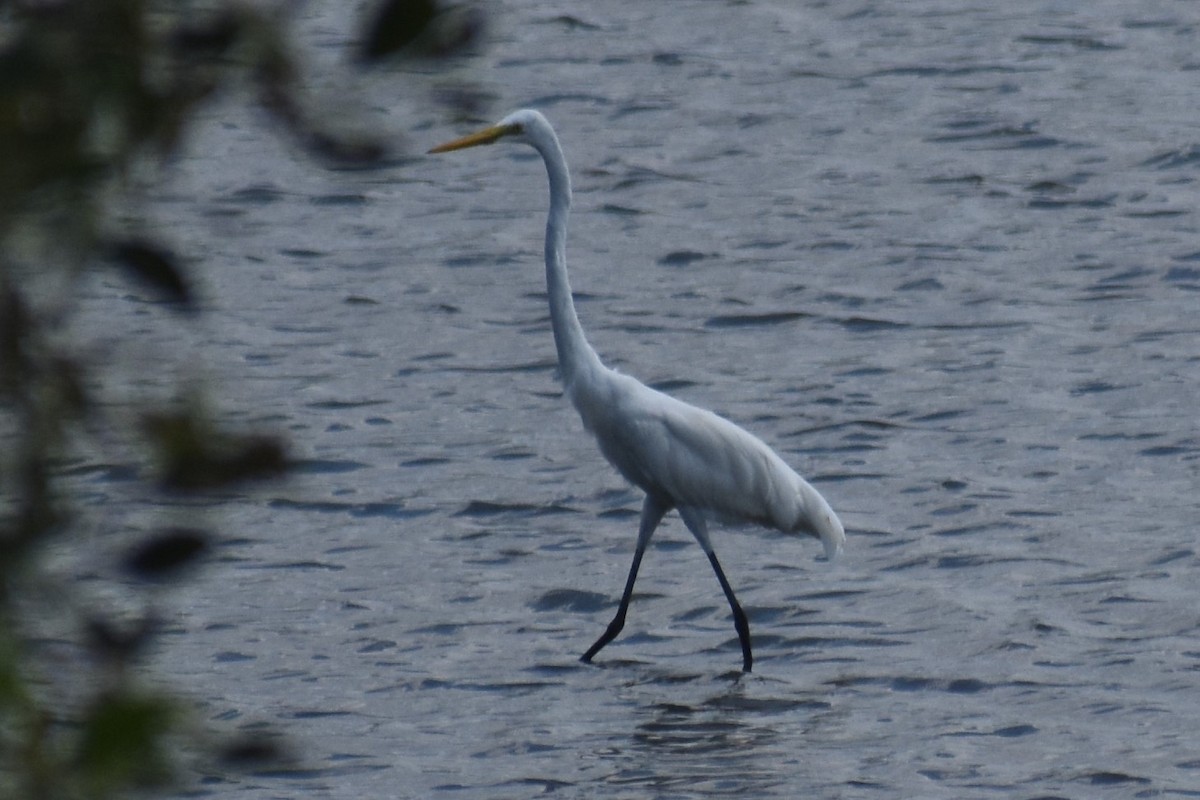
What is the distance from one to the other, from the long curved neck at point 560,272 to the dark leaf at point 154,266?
5.28m

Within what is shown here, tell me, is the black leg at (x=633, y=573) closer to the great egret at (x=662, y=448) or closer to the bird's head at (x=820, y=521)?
the great egret at (x=662, y=448)

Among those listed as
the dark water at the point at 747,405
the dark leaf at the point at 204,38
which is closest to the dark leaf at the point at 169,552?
the dark water at the point at 747,405

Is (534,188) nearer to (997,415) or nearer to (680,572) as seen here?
(997,415)

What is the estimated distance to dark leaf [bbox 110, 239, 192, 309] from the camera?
1.34m

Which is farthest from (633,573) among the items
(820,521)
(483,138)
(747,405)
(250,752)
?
(250,752)

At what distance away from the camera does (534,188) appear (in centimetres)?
1291

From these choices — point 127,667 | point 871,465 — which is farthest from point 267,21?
point 871,465

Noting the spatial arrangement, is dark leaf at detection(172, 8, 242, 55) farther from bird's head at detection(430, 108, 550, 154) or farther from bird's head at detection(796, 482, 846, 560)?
bird's head at detection(796, 482, 846, 560)

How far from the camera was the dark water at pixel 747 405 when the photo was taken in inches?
231

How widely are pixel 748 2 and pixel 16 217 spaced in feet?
50.2

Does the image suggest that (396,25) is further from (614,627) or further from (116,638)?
(614,627)

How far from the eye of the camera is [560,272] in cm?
666

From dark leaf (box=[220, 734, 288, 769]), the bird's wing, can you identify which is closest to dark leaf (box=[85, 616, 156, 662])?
dark leaf (box=[220, 734, 288, 769])

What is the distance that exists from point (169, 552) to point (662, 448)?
17.7 ft
